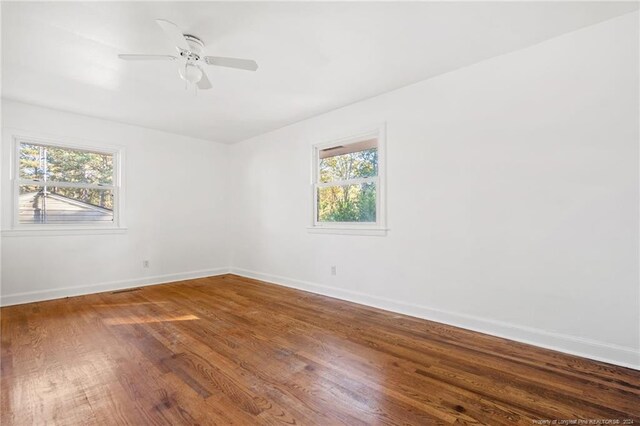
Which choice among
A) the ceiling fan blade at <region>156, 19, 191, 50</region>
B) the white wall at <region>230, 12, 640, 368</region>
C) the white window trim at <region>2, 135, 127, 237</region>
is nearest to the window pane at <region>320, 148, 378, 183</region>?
the white wall at <region>230, 12, 640, 368</region>

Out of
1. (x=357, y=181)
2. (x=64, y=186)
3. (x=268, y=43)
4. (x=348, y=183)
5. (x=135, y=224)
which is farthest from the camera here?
(x=135, y=224)

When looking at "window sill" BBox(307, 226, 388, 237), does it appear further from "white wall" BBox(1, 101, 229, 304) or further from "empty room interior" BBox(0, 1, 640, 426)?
"white wall" BBox(1, 101, 229, 304)

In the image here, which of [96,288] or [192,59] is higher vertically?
[192,59]

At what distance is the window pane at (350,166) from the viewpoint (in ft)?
12.0

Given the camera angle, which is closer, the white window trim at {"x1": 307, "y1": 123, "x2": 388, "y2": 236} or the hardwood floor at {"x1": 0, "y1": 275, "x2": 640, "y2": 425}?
the hardwood floor at {"x1": 0, "y1": 275, "x2": 640, "y2": 425}

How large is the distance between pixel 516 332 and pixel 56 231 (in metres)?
5.40

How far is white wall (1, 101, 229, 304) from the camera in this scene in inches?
144

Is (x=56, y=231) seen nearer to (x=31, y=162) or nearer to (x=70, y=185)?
(x=70, y=185)

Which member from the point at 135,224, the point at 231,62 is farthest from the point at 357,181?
the point at 135,224

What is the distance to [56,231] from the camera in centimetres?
390

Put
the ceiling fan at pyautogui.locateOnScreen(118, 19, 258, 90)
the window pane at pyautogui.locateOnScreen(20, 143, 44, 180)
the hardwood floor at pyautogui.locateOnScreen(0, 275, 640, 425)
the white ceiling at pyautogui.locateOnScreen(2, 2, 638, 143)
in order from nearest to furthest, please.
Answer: the hardwood floor at pyautogui.locateOnScreen(0, 275, 640, 425) < the white ceiling at pyautogui.locateOnScreen(2, 2, 638, 143) < the ceiling fan at pyautogui.locateOnScreen(118, 19, 258, 90) < the window pane at pyautogui.locateOnScreen(20, 143, 44, 180)

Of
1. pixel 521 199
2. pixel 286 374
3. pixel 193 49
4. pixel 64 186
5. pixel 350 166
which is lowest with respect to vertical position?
pixel 286 374

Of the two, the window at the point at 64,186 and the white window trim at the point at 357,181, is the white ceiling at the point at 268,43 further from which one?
the window at the point at 64,186

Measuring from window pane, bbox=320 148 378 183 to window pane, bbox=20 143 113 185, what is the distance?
326 centimetres
